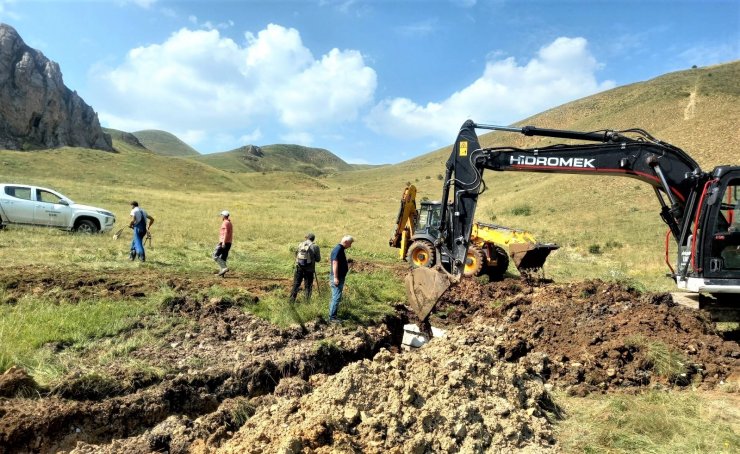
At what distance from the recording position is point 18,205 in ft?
51.4

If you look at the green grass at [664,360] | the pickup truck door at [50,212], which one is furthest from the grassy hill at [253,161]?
the green grass at [664,360]

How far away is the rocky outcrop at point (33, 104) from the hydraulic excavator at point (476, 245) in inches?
3210

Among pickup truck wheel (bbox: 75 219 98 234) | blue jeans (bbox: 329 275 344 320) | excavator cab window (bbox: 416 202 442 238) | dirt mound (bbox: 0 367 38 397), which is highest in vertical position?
excavator cab window (bbox: 416 202 442 238)

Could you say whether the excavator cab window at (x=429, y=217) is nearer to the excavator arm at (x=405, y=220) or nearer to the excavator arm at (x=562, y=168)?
the excavator arm at (x=405, y=220)

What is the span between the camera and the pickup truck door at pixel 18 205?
612 inches

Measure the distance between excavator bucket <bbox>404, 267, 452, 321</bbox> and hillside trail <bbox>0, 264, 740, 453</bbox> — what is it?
0.77 m

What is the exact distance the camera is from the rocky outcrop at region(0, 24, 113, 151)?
7869 cm

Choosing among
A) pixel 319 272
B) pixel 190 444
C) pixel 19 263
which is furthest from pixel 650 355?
pixel 19 263

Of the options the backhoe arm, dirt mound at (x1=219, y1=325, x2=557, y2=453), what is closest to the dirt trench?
dirt mound at (x1=219, y1=325, x2=557, y2=453)

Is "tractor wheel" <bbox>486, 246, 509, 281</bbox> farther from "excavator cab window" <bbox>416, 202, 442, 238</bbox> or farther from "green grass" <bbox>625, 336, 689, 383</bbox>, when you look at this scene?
"green grass" <bbox>625, 336, 689, 383</bbox>

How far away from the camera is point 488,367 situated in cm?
575

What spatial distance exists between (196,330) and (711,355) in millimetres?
7464

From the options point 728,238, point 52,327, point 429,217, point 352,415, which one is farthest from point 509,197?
point 352,415

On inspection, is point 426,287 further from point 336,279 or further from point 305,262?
point 305,262
